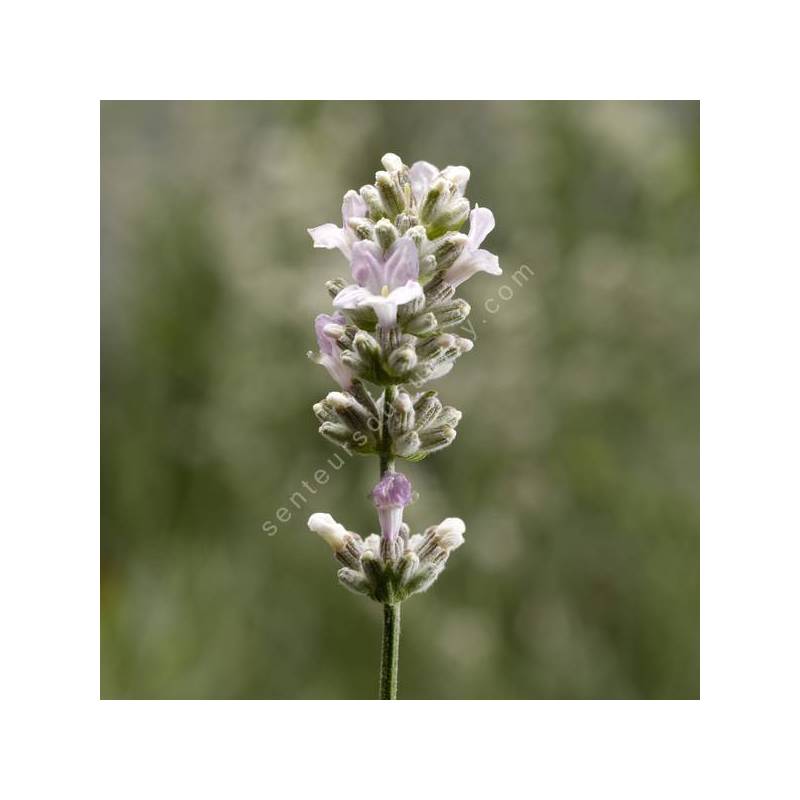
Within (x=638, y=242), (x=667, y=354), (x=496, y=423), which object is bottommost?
(x=496, y=423)

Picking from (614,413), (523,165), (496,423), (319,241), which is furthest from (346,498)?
(319,241)

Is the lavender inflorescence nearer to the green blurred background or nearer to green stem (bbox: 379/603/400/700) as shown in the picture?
green stem (bbox: 379/603/400/700)

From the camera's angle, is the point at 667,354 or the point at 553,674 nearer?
the point at 553,674

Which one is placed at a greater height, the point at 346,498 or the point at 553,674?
the point at 346,498

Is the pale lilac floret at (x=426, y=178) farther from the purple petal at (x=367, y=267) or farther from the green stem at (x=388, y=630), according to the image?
the green stem at (x=388, y=630)

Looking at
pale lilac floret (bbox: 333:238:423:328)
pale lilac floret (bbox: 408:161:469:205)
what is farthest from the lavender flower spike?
pale lilac floret (bbox: 408:161:469:205)

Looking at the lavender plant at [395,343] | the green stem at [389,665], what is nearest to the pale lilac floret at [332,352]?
the lavender plant at [395,343]
